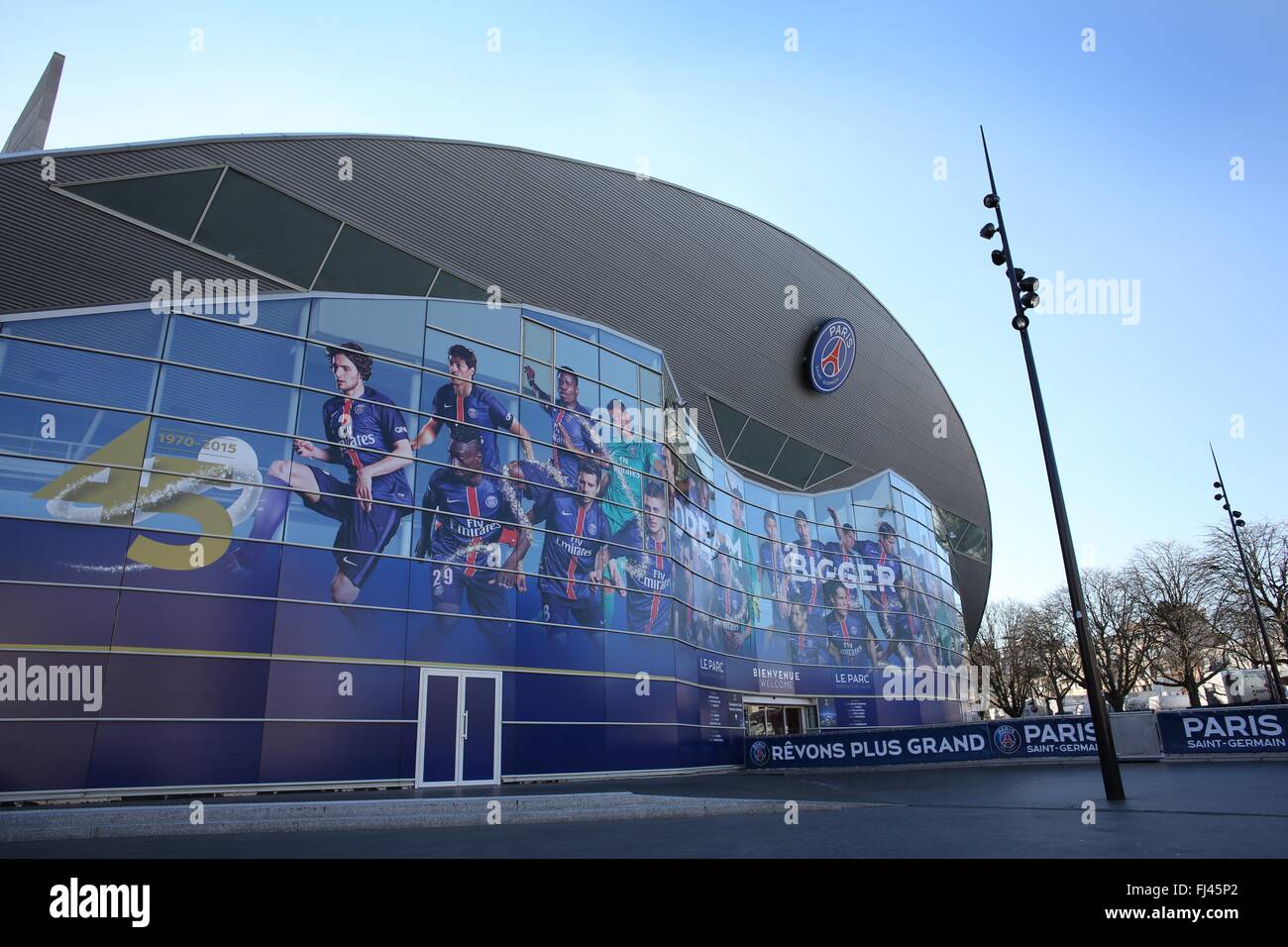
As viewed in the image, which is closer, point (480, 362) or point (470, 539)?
point (470, 539)

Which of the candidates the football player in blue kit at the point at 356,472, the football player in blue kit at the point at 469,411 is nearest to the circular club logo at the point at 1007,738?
the football player in blue kit at the point at 469,411

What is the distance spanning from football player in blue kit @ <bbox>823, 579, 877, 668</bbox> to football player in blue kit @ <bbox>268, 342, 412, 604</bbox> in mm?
21161

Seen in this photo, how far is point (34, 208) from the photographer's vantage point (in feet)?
53.8

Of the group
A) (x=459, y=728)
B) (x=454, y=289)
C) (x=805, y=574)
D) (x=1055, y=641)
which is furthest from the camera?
(x=1055, y=641)

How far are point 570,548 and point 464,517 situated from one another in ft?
10.4

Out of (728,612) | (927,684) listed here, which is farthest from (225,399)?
(927,684)

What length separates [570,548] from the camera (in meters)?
21.9

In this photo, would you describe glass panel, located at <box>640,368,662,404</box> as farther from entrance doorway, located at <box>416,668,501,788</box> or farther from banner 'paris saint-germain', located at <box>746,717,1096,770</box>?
banner 'paris saint-germain', located at <box>746,717,1096,770</box>

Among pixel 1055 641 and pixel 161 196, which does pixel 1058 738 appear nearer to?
pixel 161 196

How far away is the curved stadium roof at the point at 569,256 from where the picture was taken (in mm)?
16891

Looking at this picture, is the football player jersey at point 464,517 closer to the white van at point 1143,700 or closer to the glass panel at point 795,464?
the glass panel at point 795,464
